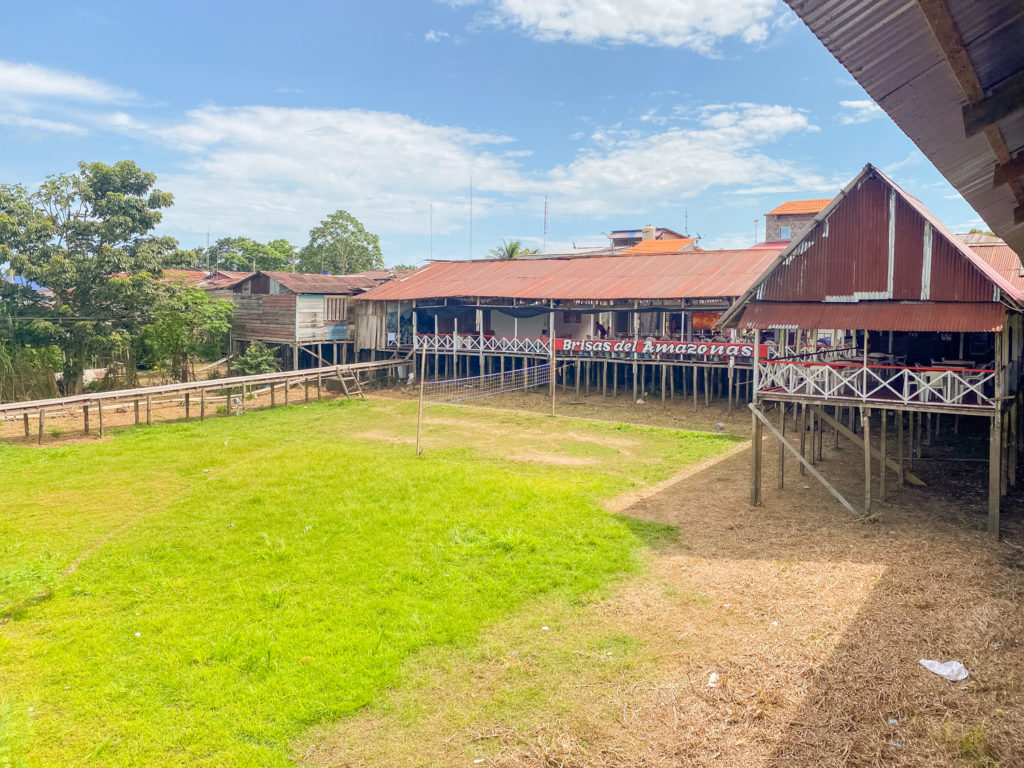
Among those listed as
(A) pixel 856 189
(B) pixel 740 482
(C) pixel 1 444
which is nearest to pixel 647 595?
(B) pixel 740 482

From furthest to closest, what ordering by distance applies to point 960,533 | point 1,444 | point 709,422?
1. point 709,422
2. point 1,444
3. point 960,533

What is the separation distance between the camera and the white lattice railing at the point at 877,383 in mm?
13008

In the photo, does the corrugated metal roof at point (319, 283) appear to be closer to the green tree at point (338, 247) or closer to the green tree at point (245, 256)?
the green tree at point (338, 247)

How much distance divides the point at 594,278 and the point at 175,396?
19369 millimetres

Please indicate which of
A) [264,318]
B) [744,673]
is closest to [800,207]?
[264,318]

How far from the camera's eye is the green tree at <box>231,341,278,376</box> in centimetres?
3525

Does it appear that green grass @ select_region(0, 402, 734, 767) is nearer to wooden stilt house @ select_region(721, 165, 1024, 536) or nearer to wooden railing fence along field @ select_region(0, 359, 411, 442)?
wooden railing fence along field @ select_region(0, 359, 411, 442)

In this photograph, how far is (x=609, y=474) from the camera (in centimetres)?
1739

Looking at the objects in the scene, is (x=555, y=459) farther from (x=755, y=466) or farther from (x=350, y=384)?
(x=350, y=384)

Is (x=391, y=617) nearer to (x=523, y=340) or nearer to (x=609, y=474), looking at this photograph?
(x=609, y=474)

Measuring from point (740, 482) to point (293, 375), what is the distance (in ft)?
65.9

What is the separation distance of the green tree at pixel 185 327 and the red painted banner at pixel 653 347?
17.4 metres

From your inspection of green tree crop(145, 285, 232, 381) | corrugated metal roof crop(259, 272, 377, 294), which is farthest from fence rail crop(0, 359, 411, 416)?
corrugated metal roof crop(259, 272, 377, 294)

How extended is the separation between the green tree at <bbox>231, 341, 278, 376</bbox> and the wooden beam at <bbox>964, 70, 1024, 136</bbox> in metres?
35.1
